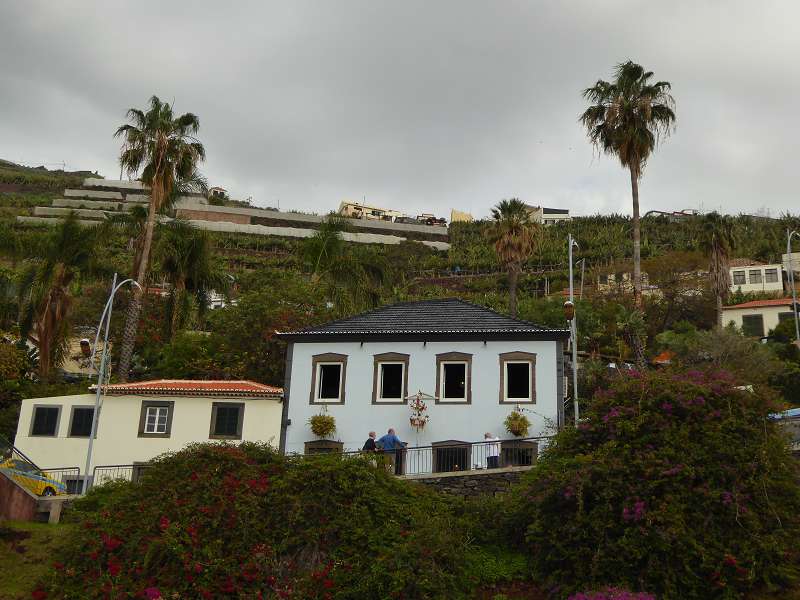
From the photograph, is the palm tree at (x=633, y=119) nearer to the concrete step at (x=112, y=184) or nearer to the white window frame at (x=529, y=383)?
the white window frame at (x=529, y=383)

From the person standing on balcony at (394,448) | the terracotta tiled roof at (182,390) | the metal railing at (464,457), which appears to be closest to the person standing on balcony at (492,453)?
the metal railing at (464,457)

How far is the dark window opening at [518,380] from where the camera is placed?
23.5 meters

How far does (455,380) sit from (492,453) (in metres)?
3.46

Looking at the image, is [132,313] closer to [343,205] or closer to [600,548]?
[600,548]

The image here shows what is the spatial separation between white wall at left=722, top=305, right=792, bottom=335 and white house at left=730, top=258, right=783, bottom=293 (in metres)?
11.7

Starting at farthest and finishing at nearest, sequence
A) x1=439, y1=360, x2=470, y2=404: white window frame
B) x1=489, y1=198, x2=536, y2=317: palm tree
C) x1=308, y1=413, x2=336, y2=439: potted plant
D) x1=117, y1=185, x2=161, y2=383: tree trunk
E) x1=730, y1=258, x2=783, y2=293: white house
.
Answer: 1. x1=730, y1=258, x2=783, y2=293: white house
2. x1=489, y1=198, x2=536, y2=317: palm tree
3. x1=117, y1=185, x2=161, y2=383: tree trunk
4. x1=439, y1=360, x2=470, y2=404: white window frame
5. x1=308, y1=413, x2=336, y2=439: potted plant

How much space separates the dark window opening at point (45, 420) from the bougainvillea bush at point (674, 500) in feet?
58.5

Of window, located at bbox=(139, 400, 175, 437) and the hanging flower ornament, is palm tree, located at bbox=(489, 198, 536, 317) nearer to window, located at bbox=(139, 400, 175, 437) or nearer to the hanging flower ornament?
the hanging flower ornament

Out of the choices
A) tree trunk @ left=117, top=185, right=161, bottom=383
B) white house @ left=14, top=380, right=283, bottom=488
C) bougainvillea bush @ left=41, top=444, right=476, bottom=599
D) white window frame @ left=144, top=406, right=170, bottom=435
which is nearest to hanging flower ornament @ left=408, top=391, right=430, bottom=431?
white house @ left=14, top=380, right=283, bottom=488

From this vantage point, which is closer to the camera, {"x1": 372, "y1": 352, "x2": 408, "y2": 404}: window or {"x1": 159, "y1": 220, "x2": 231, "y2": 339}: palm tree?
{"x1": 372, "y1": 352, "x2": 408, "y2": 404}: window

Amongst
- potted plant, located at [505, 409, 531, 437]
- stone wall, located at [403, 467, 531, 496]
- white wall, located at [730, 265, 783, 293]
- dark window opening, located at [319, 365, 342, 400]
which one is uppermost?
white wall, located at [730, 265, 783, 293]

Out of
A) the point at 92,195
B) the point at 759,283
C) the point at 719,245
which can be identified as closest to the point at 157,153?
the point at 719,245

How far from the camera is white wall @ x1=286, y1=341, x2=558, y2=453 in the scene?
23.2 m

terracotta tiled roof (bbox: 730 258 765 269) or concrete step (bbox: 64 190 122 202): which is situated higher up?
concrete step (bbox: 64 190 122 202)
